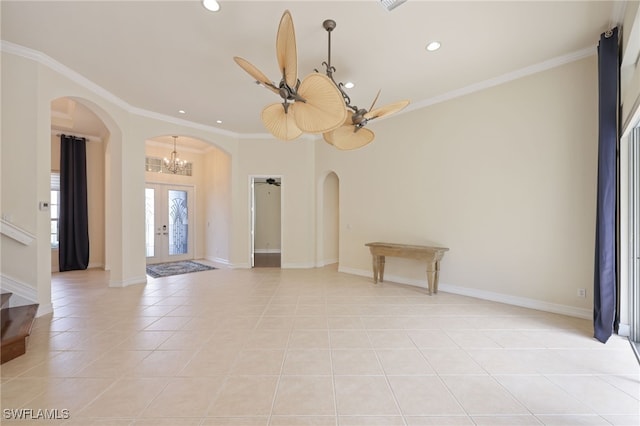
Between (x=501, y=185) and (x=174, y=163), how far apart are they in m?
7.43

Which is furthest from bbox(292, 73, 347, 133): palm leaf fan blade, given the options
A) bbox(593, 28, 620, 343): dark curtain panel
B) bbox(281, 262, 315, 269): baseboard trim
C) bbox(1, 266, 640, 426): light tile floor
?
bbox(281, 262, 315, 269): baseboard trim

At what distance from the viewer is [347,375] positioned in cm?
218

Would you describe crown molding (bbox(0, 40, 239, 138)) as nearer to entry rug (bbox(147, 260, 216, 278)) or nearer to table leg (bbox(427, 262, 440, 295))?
entry rug (bbox(147, 260, 216, 278))

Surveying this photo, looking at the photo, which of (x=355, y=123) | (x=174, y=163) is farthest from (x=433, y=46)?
(x=174, y=163)

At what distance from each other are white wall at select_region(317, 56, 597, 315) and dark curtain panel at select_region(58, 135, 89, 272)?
6.98m

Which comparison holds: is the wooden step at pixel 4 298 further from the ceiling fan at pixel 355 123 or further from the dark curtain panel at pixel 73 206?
the dark curtain panel at pixel 73 206

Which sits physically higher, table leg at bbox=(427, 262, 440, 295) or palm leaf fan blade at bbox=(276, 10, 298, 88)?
palm leaf fan blade at bbox=(276, 10, 298, 88)

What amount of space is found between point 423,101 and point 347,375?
443 cm

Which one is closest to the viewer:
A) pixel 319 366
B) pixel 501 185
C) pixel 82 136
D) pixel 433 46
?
pixel 319 366

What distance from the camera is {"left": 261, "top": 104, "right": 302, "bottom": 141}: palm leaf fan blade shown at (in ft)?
8.29

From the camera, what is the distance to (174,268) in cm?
662

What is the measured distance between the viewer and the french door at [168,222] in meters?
7.43

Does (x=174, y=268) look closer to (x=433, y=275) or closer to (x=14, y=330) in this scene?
(x=14, y=330)

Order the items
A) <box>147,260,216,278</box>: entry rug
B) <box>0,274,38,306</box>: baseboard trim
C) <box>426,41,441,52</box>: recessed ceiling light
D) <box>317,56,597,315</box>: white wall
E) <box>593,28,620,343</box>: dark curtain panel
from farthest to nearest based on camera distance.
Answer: <box>147,260,216,278</box>: entry rug < <box>317,56,597,315</box>: white wall < <box>0,274,38,306</box>: baseboard trim < <box>426,41,441,52</box>: recessed ceiling light < <box>593,28,620,343</box>: dark curtain panel
